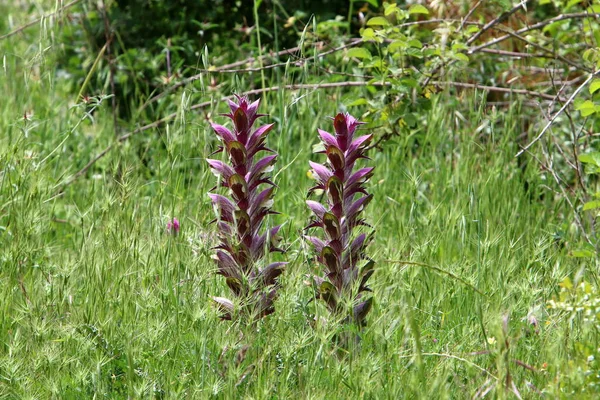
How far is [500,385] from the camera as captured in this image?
189cm

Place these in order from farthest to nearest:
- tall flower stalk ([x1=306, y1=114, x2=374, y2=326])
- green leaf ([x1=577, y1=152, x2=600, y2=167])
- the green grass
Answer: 1. green leaf ([x1=577, y1=152, x2=600, y2=167])
2. tall flower stalk ([x1=306, y1=114, x2=374, y2=326])
3. the green grass

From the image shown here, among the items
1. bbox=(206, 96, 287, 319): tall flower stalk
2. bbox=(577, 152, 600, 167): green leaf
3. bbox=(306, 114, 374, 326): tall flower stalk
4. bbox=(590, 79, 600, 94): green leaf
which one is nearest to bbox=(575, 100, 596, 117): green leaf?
bbox=(590, 79, 600, 94): green leaf

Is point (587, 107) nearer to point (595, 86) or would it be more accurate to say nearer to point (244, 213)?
point (595, 86)

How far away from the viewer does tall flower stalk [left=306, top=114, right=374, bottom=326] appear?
2348 mm

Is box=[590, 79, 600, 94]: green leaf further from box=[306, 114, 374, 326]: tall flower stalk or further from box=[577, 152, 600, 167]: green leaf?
box=[306, 114, 374, 326]: tall flower stalk

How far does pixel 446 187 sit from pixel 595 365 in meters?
1.61

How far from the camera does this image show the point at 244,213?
2.39 m

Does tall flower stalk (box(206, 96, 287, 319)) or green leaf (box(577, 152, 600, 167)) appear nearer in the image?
tall flower stalk (box(206, 96, 287, 319))

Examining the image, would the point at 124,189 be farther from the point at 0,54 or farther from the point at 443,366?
the point at 0,54

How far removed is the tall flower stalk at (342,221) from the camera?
Result: 2.35 meters

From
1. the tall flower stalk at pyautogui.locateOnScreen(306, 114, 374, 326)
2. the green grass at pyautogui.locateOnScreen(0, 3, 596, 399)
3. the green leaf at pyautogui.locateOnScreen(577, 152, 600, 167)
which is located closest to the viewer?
the green grass at pyautogui.locateOnScreen(0, 3, 596, 399)

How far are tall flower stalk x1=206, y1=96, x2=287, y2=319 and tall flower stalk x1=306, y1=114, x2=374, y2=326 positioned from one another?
0.13 meters

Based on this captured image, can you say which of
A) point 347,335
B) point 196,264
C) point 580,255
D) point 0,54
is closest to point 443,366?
point 347,335

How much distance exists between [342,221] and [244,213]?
268 mm
